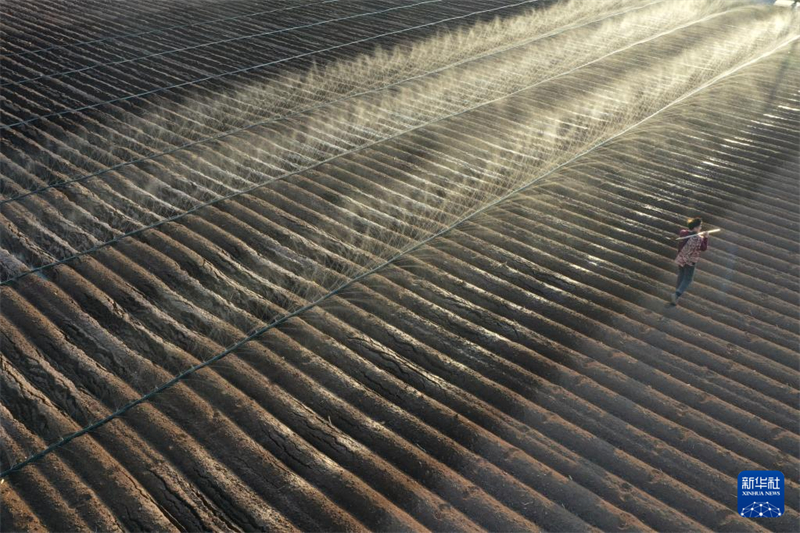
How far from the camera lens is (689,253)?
21.5 feet

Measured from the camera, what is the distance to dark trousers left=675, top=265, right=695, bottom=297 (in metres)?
6.62

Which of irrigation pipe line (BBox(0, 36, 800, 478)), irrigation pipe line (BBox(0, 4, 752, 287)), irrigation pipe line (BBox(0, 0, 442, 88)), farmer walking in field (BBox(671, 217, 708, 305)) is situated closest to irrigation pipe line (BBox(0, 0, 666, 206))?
irrigation pipe line (BBox(0, 4, 752, 287))

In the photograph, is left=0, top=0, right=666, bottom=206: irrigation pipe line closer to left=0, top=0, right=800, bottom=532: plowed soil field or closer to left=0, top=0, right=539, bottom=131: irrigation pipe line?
left=0, top=0, right=800, bottom=532: plowed soil field

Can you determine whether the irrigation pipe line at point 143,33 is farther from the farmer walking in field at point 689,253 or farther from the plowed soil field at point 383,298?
the farmer walking in field at point 689,253

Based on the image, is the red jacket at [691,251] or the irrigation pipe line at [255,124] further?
the irrigation pipe line at [255,124]

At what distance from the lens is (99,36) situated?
46.7 feet

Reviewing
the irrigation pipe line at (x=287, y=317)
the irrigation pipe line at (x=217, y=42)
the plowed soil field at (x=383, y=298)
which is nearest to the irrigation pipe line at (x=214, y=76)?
the plowed soil field at (x=383, y=298)

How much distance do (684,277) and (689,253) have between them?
29 centimetres

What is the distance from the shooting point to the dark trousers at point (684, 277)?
21.7 feet

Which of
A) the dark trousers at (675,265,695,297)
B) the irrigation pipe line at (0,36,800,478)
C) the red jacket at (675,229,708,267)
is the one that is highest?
the red jacket at (675,229,708,267)

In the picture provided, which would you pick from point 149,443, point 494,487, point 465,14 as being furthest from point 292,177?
point 465,14

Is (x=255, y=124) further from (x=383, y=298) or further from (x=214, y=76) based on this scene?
(x=383, y=298)

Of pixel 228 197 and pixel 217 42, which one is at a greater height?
pixel 217 42

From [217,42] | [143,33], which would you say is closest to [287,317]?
[217,42]
